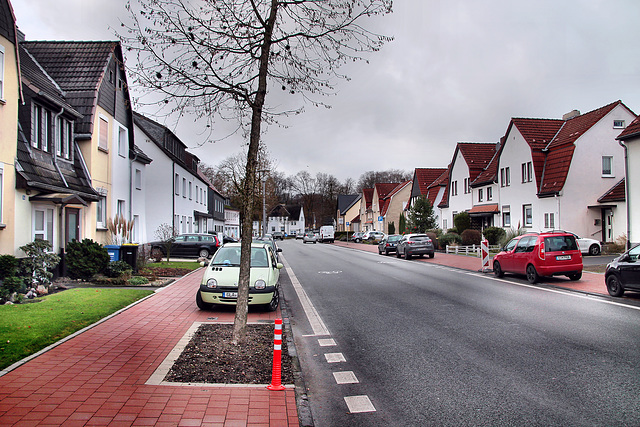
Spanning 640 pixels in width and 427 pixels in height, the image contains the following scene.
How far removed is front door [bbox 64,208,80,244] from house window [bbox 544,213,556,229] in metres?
27.0

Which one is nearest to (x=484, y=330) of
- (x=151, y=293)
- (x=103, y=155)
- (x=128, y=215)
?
(x=151, y=293)

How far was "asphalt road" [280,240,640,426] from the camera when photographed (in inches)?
186

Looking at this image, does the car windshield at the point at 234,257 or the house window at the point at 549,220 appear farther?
the house window at the point at 549,220

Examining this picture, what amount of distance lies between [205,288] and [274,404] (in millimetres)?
5714

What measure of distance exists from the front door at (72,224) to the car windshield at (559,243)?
612 inches

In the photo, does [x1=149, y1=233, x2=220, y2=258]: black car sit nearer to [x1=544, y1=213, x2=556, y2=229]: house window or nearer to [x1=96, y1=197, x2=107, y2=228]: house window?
[x1=96, y1=197, x2=107, y2=228]: house window

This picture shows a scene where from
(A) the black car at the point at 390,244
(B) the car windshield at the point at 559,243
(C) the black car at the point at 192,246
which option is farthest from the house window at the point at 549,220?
(C) the black car at the point at 192,246

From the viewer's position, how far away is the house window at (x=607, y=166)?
29781mm

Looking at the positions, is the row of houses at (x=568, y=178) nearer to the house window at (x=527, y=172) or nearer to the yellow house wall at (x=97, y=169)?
the house window at (x=527, y=172)

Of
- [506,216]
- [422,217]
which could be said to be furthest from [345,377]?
[422,217]

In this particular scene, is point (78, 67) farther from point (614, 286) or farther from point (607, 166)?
point (607, 166)

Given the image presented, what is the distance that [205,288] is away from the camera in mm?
10172

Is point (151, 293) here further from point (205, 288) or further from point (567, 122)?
point (567, 122)

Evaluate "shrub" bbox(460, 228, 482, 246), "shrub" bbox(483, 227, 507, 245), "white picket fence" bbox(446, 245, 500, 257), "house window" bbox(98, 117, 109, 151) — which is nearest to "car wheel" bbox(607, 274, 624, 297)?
"house window" bbox(98, 117, 109, 151)
